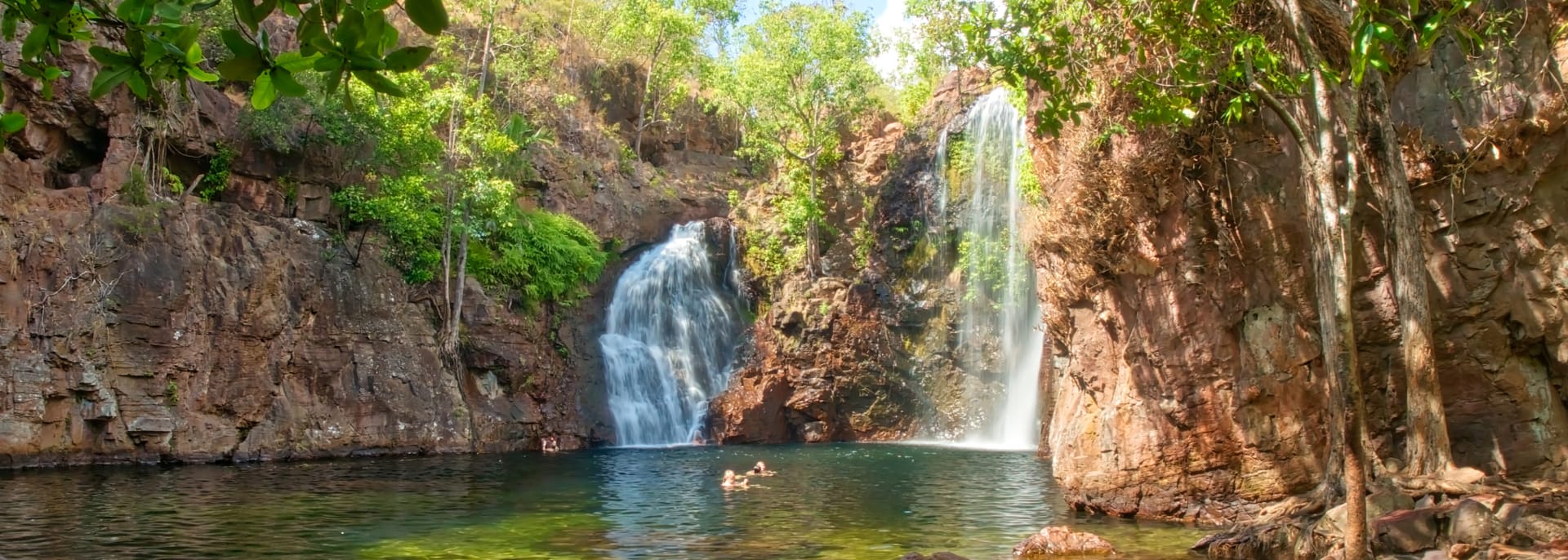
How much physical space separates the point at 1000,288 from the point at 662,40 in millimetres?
18223

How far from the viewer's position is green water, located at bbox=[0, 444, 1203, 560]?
1136cm

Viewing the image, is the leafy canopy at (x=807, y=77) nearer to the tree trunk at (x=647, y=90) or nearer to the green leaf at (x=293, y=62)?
the tree trunk at (x=647, y=90)

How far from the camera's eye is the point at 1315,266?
A: 32.9 feet

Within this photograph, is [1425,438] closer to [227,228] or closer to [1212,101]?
[1212,101]


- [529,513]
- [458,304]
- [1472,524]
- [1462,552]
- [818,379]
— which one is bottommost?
[529,513]

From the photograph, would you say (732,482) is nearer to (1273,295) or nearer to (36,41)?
(1273,295)

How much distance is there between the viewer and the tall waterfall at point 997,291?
29250mm

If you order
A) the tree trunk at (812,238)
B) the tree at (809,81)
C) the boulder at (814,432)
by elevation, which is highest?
the tree at (809,81)

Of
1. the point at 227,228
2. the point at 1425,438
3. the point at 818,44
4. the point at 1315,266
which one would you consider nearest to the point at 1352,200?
the point at 1315,266

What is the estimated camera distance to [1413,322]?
978 cm

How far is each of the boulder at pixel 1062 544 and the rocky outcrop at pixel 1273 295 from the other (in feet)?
7.39

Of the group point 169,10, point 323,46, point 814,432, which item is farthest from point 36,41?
point 814,432

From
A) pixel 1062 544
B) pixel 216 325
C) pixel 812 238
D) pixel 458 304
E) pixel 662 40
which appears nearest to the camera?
pixel 1062 544

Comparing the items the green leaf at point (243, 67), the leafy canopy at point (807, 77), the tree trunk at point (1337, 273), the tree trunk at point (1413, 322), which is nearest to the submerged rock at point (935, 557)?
the tree trunk at point (1337, 273)
